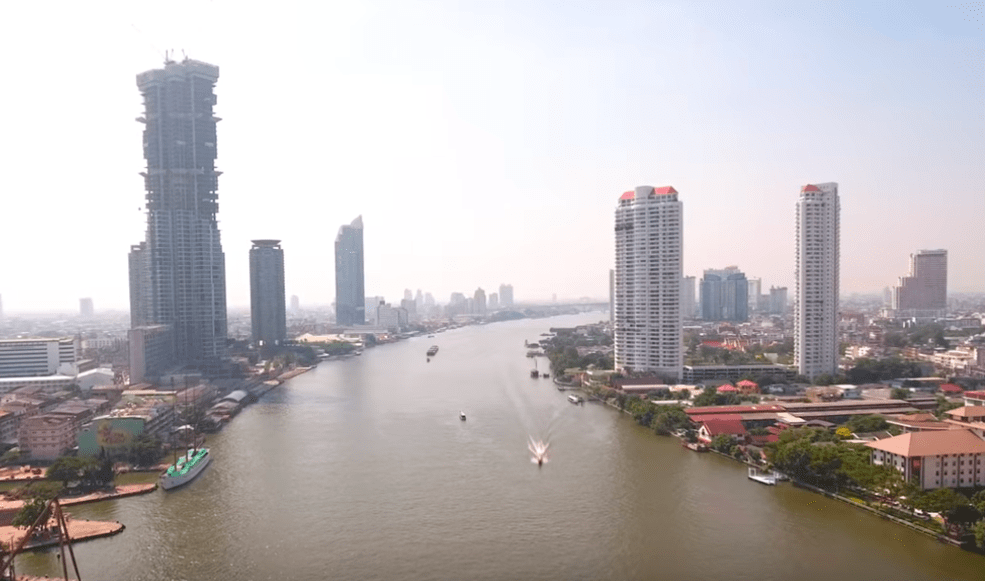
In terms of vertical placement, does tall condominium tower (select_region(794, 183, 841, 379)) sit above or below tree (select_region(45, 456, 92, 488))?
above

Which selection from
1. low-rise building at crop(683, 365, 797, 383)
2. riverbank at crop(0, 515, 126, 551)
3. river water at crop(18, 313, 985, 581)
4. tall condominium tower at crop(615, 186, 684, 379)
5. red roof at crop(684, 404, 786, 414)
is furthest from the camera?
low-rise building at crop(683, 365, 797, 383)

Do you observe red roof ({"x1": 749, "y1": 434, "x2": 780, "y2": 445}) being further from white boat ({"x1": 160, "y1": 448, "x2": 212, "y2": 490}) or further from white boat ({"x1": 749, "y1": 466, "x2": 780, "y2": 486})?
white boat ({"x1": 160, "y1": 448, "x2": 212, "y2": 490})

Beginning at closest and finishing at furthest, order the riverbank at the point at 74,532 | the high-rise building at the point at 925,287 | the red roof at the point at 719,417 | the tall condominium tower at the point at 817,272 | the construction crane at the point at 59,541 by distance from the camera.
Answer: the construction crane at the point at 59,541 < the riverbank at the point at 74,532 < the red roof at the point at 719,417 < the tall condominium tower at the point at 817,272 < the high-rise building at the point at 925,287

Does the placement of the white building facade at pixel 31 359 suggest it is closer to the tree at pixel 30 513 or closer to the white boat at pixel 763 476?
the tree at pixel 30 513

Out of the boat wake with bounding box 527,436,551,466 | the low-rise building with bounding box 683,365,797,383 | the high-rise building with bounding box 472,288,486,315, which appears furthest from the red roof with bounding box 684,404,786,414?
the high-rise building with bounding box 472,288,486,315

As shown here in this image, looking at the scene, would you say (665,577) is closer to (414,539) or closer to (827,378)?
(414,539)

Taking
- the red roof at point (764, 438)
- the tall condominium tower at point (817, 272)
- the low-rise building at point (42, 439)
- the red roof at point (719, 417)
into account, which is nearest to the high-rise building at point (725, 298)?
the tall condominium tower at point (817, 272)
